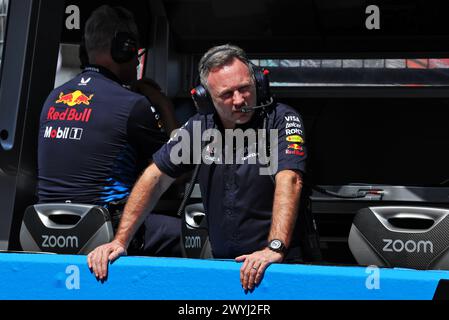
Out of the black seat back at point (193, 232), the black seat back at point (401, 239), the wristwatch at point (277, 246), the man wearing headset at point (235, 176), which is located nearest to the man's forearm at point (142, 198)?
the man wearing headset at point (235, 176)

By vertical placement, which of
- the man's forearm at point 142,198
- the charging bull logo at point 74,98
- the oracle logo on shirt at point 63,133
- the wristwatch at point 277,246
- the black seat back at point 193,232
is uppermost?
the charging bull logo at point 74,98

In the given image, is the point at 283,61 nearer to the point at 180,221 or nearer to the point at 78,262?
the point at 180,221

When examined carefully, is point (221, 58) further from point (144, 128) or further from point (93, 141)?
point (93, 141)

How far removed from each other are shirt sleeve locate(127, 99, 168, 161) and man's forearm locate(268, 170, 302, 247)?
0.85 metres

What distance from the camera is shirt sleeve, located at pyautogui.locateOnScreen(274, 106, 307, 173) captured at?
274cm

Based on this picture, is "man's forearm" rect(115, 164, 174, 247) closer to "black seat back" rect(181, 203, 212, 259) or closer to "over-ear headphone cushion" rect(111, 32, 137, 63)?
"black seat back" rect(181, 203, 212, 259)

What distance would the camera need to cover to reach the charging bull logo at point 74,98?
3447mm

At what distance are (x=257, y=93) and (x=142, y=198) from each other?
541 millimetres

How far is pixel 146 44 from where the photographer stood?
5.07 meters

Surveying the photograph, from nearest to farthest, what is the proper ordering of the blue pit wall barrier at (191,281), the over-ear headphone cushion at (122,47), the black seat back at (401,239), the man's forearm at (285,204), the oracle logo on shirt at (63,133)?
the blue pit wall barrier at (191,281), the black seat back at (401,239), the man's forearm at (285,204), the oracle logo on shirt at (63,133), the over-ear headphone cushion at (122,47)

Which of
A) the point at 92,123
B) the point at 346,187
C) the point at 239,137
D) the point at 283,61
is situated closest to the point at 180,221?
the point at 92,123

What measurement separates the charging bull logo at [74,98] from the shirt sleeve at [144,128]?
0.20 meters

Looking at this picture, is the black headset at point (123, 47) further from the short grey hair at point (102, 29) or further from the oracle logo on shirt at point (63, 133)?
the oracle logo on shirt at point (63, 133)

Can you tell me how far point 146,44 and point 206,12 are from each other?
0.42 meters
